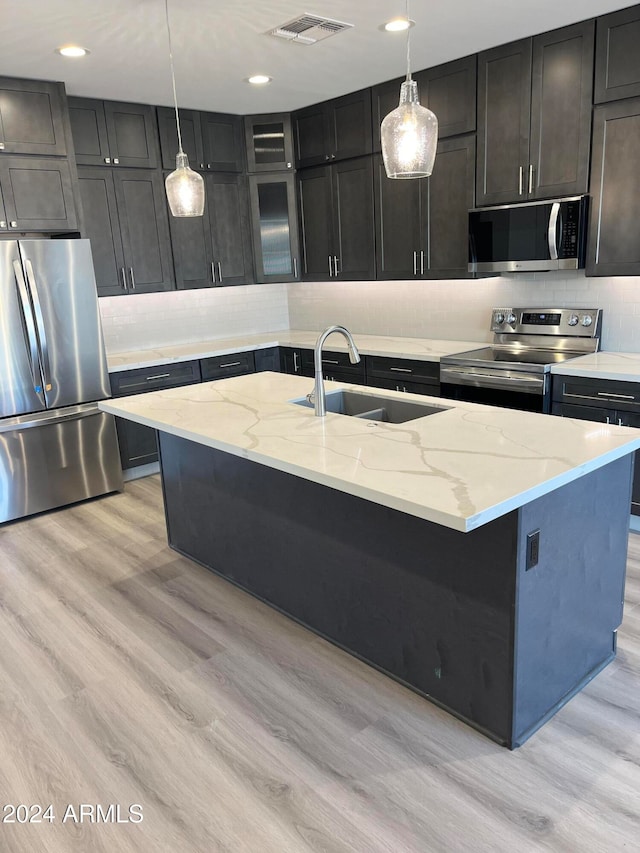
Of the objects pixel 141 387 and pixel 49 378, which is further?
pixel 141 387

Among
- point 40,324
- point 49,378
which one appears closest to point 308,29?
point 40,324

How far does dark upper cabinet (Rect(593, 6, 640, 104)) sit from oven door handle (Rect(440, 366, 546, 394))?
1531 millimetres

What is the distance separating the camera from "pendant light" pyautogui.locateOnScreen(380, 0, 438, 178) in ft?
6.45

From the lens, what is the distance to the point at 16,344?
3984 mm

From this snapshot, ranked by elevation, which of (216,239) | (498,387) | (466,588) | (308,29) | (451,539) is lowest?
(466,588)

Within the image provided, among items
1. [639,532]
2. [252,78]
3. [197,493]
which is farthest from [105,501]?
[639,532]

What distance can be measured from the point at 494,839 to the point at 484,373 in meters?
2.75

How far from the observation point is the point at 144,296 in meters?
5.24

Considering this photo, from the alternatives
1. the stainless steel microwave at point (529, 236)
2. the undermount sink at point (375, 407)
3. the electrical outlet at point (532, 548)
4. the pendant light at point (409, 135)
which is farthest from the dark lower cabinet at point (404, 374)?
the electrical outlet at point (532, 548)

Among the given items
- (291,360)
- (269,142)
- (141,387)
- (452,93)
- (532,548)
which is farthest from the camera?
(291,360)

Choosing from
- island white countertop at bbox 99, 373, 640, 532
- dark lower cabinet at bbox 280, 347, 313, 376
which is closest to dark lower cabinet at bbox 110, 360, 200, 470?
dark lower cabinet at bbox 280, 347, 313, 376

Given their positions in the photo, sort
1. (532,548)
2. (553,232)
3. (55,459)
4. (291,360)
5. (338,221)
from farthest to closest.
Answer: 1. (291,360)
2. (338,221)
3. (55,459)
4. (553,232)
5. (532,548)

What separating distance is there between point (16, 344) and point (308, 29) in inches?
96.5

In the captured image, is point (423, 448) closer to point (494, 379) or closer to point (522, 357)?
point (494, 379)
